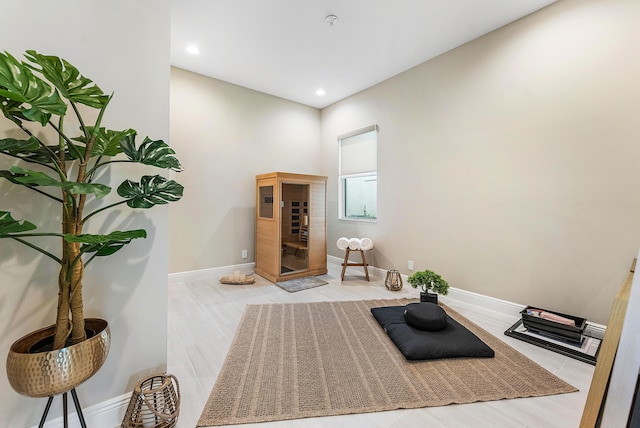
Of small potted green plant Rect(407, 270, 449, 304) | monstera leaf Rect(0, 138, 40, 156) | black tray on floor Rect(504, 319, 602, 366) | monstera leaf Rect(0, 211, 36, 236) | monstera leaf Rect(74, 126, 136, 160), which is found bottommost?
black tray on floor Rect(504, 319, 602, 366)

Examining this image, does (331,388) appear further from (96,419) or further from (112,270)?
(112,270)

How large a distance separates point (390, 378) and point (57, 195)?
206 centimetres

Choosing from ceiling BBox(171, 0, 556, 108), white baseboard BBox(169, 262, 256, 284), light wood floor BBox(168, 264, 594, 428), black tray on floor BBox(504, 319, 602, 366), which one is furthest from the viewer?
white baseboard BBox(169, 262, 256, 284)

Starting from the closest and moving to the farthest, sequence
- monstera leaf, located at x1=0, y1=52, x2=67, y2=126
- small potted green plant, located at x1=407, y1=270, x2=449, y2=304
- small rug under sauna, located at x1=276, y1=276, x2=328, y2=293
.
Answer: monstera leaf, located at x1=0, y1=52, x2=67, y2=126 → small potted green plant, located at x1=407, y1=270, x2=449, y2=304 → small rug under sauna, located at x1=276, y1=276, x2=328, y2=293

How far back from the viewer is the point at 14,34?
3.65 feet

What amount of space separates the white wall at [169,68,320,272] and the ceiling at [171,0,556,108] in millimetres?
353

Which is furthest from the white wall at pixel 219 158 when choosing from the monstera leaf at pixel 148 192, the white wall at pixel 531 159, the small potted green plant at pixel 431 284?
the small potted green plant at pixel 431 284

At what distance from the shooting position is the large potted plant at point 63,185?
821 millimetres

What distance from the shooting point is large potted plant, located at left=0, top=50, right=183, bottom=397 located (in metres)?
0.82

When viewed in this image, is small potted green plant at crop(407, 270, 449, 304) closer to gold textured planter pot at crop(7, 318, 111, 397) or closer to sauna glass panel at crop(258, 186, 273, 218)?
sauna glass panel at crop(258, 186, 273, 218)

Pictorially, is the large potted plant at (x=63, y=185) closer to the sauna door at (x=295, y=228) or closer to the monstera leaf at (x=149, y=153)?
the monstera leaf at (x=149, y=153)

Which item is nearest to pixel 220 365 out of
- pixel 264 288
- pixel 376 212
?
pixel 264 288

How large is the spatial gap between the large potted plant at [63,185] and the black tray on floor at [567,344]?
278 centimetres

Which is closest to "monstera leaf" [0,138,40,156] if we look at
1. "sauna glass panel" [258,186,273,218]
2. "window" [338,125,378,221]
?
"sauna glass panel" [258,186,273,218]
